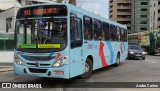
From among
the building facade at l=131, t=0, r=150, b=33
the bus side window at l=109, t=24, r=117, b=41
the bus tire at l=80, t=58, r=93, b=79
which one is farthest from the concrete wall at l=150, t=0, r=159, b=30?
the bus tire at l=80, t=58, r=93, b=79

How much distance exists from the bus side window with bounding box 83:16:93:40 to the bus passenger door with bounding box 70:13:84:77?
689 mm

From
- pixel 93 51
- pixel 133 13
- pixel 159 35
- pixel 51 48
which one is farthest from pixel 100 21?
pixel 133 13

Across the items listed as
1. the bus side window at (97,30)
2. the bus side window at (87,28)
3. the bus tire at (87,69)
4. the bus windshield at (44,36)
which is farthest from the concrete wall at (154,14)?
the bus windshield at (44,36)

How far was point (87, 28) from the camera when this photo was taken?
42.6 ft

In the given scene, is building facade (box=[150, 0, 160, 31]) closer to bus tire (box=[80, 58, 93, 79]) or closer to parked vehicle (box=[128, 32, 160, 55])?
parked vehicle (box=[128, 32, 160, 55])

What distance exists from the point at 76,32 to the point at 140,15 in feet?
395

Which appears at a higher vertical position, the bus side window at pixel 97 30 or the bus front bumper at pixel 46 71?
the bus side window at pixel 97 30

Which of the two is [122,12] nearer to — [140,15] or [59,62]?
[140,15]

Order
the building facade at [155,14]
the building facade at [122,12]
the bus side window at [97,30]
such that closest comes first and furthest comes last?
the bus side window at [97,30] → the building facade at [155,14] → the building facade at [122,12]

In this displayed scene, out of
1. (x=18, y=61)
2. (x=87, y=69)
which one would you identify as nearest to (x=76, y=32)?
(x=87, y=69)

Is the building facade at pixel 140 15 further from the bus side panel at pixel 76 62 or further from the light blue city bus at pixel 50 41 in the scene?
the light blue city bus at pixel 50 41

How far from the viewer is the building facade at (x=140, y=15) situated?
417ft

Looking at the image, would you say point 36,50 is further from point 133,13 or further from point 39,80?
point 133,13

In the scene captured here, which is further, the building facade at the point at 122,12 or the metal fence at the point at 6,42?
the building facade at the point at 122,12
